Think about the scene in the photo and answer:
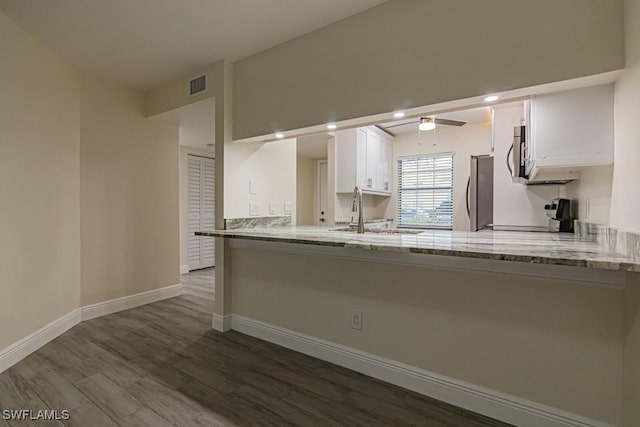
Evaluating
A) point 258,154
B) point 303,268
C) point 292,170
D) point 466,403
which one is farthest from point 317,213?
point 466,403

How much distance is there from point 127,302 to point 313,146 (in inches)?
137

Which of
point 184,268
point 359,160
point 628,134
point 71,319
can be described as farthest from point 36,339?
point 628,134

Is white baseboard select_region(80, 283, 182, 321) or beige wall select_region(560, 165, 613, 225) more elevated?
beige wall select_region(560, 165, 613, 225)

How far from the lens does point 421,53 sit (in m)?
2.06

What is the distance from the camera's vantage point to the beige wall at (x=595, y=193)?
1760mm

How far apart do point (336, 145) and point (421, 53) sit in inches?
117

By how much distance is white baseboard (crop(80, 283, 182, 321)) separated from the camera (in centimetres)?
346

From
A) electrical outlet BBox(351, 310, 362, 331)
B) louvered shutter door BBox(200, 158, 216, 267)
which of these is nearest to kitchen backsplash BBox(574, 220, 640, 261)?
electrical outlet BBox(351, 310, 362, 331)

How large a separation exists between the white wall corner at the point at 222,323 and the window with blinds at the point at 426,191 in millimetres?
3884

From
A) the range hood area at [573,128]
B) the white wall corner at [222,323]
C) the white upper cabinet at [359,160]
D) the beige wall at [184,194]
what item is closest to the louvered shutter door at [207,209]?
the beige wall at [184,194]

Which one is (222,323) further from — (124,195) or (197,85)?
(197,85)

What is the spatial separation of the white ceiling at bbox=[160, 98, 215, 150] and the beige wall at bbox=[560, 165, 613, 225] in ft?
10.3

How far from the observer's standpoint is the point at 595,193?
1979mm

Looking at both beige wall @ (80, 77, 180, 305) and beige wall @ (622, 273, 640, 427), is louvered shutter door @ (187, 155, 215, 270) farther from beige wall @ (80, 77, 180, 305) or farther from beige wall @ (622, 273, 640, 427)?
beige wall @ (622, 273, 640, 427)
